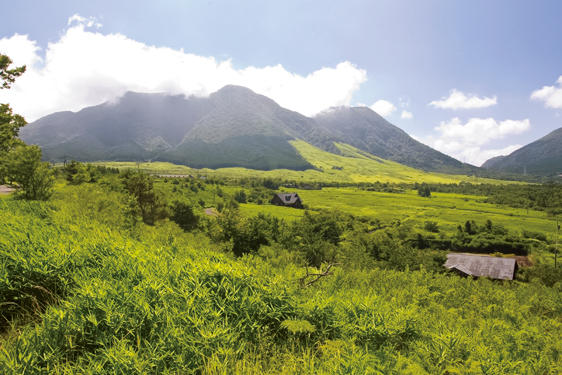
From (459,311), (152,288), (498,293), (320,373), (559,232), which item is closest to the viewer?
(320,373)

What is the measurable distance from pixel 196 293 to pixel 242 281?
0.77 m

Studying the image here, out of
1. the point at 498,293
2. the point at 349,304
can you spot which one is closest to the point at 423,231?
the point at 498,293

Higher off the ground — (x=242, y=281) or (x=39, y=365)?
(x=242, y=281)

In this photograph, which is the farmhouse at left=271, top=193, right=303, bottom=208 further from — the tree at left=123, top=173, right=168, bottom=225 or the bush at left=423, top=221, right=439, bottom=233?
the tree at left=123, top=173, right=168, bottom=225

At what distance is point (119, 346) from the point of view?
301cm

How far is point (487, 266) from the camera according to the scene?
45.7m

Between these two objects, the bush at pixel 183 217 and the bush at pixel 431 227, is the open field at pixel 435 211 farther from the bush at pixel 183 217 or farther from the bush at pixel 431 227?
the bush at pixel 183 217

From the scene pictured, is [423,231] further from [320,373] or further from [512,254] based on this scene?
[320,373]

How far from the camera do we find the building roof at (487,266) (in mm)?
43412

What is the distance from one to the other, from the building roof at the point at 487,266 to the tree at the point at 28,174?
52066 millimetres

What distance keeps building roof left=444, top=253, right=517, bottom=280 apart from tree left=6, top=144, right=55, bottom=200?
52.1 metres

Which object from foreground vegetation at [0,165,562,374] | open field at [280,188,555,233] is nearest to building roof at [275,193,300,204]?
open field at [280,188,555,233]

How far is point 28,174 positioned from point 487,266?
60935 mm

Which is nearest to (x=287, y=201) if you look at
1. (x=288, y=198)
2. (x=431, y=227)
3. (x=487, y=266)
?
(x=288, y=198)
